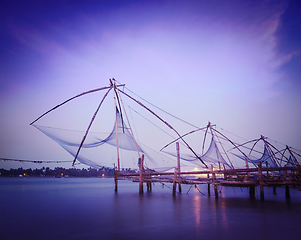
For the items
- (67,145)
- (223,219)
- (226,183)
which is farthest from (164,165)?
(223,219)

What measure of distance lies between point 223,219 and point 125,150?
342 inches

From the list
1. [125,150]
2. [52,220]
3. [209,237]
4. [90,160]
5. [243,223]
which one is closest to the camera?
Result: [209,237]

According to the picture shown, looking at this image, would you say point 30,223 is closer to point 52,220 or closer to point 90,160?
point 52,220

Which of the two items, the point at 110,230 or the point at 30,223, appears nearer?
the point at 110,230

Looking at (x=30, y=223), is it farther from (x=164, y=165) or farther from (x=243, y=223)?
(x=164, y=165)

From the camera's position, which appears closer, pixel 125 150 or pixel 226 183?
pixel 226 183

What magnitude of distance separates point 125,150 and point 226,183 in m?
7.22

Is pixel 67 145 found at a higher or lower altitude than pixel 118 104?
lower

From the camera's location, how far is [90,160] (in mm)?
14453

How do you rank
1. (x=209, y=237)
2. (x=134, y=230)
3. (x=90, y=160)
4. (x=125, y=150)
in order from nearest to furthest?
(x=209, y=237) → (x=134, y=230) → (x=90, y=160) → (x=125, y=150)

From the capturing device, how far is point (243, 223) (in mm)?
8172

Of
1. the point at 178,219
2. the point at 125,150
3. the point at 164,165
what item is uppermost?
the point at 125,150

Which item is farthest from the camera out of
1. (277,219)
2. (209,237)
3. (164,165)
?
(164,165)

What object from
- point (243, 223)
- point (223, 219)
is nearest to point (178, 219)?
point (223, 219)
